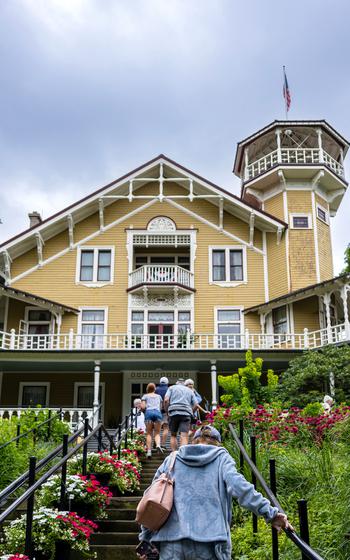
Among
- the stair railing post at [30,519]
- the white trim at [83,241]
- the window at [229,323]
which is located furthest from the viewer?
the white trim at [83,241]

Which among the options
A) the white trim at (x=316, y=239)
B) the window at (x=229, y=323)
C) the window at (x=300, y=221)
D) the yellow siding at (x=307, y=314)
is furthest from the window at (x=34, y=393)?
the window at (x=300, y=221)

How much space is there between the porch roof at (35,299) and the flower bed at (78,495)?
16247 millimetres

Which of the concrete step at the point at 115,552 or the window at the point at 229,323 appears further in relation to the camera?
the window at the point at 229,323

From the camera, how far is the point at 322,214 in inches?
1053

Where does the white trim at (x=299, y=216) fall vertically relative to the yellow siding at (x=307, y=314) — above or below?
above

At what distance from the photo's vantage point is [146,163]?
2683cm

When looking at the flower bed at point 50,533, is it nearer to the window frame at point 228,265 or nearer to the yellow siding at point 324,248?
the window frame at point 228,265

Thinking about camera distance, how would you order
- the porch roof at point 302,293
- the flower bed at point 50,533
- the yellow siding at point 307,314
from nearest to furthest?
1. the flower bed at point 50,533
2. the porch roof at point 302,293
3. the yellow siding at point 307,314

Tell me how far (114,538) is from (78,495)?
0.64 metres

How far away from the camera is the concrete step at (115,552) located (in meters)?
6.39

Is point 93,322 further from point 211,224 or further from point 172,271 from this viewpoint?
point 211,224

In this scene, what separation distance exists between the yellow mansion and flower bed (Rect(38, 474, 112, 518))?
1558 cm

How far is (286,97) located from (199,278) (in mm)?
11753

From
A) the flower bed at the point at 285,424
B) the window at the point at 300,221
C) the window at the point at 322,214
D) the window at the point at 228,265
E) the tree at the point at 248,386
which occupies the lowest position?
the flower bed at the point at 285,424
